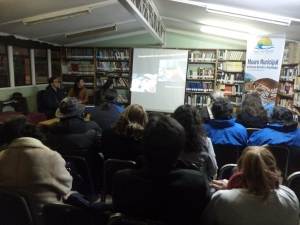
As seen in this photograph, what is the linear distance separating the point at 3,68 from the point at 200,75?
4528 mm

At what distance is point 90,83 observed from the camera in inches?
265

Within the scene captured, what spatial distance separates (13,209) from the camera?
139 centimetres

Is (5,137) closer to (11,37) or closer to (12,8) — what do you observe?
(12,8)

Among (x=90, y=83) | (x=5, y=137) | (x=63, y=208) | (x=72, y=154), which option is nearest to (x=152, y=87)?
(x=90, y=83)

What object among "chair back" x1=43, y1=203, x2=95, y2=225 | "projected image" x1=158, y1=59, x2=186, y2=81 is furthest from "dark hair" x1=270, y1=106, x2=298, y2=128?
"projected image" x1=158, y1=59, x2=186, y2=81

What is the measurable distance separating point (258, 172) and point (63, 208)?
0.98 metres

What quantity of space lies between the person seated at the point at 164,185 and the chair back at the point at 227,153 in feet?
4.80

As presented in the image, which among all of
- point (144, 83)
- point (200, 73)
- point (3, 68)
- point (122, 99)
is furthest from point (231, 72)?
point (3, 68)

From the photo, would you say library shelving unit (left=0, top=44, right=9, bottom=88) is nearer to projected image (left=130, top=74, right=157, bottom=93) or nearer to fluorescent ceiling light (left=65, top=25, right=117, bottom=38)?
fluorescent ceiling light (left=65, top=25, right=117, bottom=38)

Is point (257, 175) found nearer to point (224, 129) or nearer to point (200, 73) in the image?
point (224, 129)

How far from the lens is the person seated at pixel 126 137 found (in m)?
2.05

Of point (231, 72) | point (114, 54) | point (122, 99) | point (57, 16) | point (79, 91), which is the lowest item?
point (122, 99)

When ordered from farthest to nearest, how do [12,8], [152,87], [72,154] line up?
1. [152,87]
2. [12,8]
3. [72,154]

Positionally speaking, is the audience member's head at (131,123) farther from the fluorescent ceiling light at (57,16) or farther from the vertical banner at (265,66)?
the vertical banner at (265,66)
